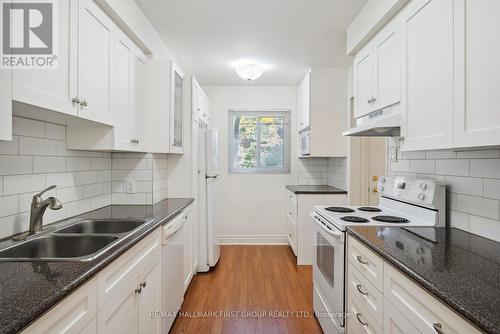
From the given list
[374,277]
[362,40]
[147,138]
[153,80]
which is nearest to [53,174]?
[147,138]

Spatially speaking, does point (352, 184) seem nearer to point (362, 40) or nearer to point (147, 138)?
point (362, 40)

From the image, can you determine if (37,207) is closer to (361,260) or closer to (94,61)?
(94,61)

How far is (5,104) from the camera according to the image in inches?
35.0

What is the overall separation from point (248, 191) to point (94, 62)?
2940 millimetres

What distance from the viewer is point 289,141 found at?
4.20 m

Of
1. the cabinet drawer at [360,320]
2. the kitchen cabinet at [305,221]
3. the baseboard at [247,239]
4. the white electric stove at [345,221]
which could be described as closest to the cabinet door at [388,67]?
the white electric stove at [345,221]

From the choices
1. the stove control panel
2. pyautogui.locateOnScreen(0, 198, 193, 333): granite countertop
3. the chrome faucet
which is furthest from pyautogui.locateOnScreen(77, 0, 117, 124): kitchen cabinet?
the stove control panel

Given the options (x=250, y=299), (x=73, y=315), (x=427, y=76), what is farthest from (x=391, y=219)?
(x=73, y=315)

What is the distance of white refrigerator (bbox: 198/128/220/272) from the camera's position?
2.95 meters

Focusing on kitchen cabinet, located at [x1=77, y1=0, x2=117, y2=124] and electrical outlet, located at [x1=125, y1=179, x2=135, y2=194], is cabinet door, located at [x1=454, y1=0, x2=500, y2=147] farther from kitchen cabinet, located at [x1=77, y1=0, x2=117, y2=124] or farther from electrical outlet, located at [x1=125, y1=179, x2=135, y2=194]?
electrical outlet, located at [x1=125, y1=179, x2=135, y2=194]

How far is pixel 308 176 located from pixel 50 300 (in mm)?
3600

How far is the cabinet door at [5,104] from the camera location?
0.87m

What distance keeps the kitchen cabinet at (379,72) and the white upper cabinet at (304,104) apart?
1.19 m

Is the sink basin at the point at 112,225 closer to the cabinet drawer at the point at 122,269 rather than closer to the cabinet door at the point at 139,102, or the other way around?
the cabinet drawer at the point at 122,269
